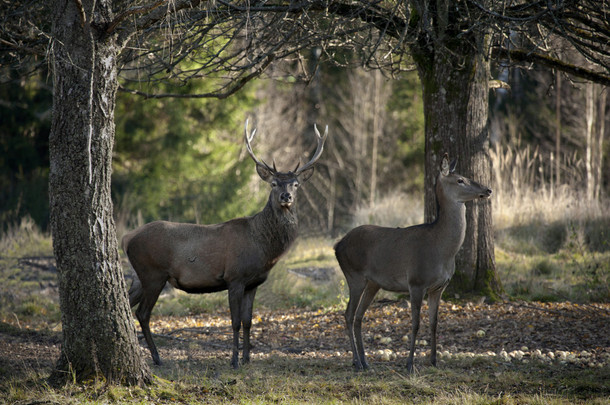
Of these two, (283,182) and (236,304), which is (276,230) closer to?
(283,182)

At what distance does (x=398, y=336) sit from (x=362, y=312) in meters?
1.48

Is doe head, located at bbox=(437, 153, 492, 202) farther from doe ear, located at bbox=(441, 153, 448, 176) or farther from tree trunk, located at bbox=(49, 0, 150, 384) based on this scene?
tree trunk, located at bbox=(49, 0, 150, 384)

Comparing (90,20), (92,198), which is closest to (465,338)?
(92,198)

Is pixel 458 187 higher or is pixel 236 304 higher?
pixel 458 187

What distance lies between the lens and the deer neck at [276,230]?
287 inches

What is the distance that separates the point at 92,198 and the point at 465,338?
4960 mm

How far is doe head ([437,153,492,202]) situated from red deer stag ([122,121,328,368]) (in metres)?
1.45

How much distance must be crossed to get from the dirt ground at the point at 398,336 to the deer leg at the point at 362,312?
352 millimetres

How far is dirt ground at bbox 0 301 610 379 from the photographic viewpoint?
696cm

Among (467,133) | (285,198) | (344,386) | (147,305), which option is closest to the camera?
(344,386)

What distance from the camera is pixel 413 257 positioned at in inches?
261

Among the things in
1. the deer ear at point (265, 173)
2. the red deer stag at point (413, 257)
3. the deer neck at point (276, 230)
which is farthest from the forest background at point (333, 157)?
the red deer stag at point (413, 257)

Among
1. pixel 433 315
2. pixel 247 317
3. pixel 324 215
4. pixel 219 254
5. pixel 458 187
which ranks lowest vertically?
pixel 324 215

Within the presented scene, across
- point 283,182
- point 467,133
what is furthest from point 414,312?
point 467,133
